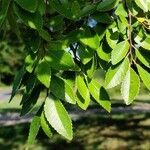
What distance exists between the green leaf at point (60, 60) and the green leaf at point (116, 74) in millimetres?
203

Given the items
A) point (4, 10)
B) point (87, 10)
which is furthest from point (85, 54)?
point (4, 10)

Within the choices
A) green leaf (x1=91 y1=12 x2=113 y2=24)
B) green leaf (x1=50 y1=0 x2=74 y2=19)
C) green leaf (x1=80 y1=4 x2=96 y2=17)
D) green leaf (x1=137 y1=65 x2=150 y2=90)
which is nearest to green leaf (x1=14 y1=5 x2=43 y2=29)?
green leaf (x1=50 y1=0 x2=74 y2=19)

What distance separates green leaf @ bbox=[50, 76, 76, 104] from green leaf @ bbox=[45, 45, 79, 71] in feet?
0.16

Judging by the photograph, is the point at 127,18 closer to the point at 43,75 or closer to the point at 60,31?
the point at 60,31

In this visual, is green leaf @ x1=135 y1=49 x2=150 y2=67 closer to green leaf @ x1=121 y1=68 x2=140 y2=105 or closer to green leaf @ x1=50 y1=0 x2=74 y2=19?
green leaf @ x1=121 y1=68 x2=140 y2=105

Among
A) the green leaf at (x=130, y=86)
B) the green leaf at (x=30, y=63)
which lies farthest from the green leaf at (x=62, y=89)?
the green leaf at (x=130, y=86)

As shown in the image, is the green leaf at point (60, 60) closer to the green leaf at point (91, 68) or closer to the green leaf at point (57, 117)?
the green leaf at point (57, 117)

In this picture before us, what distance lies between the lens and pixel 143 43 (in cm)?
173

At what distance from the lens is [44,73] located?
1.49m

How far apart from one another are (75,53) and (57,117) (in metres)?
0.40

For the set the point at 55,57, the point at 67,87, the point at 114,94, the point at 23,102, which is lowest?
the point at 114,94

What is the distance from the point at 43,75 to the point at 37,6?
25cm

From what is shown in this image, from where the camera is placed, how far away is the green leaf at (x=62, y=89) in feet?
4.91

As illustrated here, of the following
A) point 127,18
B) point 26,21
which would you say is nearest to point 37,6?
point 26,21
